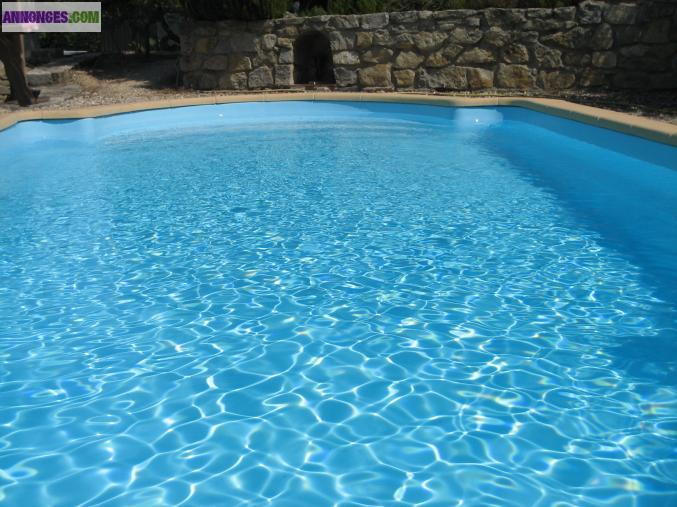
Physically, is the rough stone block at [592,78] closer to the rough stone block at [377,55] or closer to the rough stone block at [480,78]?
the rough stone block at [480,78]

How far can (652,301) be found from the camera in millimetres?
3693

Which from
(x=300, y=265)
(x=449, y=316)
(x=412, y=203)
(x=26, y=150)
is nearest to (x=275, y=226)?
(x=300, y=265)

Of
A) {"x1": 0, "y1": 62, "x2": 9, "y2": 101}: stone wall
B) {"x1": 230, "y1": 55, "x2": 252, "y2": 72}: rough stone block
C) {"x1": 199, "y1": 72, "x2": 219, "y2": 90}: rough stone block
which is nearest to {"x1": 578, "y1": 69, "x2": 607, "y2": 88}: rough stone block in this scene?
{"x1": 230, "y1": 55, "x2": 252, "y2": 72}: rough stone block

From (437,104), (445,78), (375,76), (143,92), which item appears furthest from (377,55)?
(143,92)

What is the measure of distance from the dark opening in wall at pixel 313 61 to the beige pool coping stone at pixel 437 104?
1637 millimetres

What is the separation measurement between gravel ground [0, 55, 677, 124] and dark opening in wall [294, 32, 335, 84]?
76.4 inches

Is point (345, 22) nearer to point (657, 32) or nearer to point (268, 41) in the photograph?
point (268, 41)

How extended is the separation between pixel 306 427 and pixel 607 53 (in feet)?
35.0

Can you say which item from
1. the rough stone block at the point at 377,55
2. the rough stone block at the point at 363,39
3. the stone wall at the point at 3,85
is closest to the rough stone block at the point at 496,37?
the rough stone block at the point at 377,55

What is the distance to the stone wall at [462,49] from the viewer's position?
10.9 m

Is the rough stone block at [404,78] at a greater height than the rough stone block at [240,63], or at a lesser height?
lesser

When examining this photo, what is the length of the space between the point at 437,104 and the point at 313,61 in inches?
170

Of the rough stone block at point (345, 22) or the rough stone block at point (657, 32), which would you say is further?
the rough stone block at point (345, 22)

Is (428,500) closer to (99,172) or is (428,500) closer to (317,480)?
(317,480)
